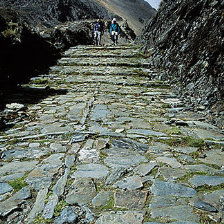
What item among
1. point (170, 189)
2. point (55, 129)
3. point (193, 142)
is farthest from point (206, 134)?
point (55, 129)

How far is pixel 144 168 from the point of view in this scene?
272cm

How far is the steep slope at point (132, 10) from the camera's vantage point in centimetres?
5390

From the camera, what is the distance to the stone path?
1951mm

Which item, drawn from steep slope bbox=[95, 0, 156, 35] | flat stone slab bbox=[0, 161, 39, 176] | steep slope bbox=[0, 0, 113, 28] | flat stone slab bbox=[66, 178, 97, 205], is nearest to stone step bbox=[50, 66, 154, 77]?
flat stone slab bbox=[0, 161, 39, 176]

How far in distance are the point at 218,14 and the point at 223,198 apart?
5.72m

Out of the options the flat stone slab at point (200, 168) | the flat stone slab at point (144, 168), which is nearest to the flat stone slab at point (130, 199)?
the flat stone slab at point (144, 168)

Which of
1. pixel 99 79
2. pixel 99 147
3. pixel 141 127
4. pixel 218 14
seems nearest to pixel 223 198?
pixel 99 147

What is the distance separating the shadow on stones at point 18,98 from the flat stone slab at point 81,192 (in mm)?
2489

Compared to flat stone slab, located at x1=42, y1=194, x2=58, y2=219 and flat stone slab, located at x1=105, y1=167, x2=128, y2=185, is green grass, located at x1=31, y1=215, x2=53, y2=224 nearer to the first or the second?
flat stone slab, located at x1=42, y1=194, x2=58, y2=219

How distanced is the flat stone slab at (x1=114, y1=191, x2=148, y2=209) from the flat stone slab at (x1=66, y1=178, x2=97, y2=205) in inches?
10.1

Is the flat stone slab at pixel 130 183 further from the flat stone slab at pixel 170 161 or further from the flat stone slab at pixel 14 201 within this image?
the flat stone slab at pixel 14 201

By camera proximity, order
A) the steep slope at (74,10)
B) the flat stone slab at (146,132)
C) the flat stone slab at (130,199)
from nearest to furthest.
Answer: the flat stone slab at (130,199) → the flat stone slab at (146,132) → the steep slope at (74,10)

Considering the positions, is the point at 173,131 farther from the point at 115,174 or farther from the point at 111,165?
the point at 115,174

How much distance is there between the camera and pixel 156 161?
9.55 feet
